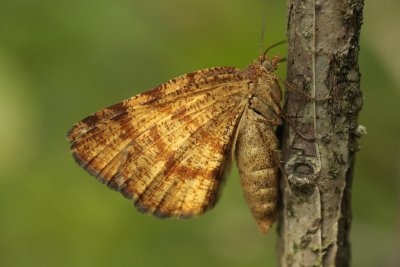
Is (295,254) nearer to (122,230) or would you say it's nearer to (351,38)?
(351,38)

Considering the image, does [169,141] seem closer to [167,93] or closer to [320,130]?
[167,93]

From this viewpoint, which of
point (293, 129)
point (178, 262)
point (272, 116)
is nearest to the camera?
point (293, 129)

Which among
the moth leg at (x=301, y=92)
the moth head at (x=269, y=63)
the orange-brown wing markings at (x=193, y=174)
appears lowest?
the orange-brown wing markings at (x=193, y=174)

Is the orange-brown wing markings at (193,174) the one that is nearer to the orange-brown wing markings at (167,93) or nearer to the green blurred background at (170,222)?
the orange-brown wing markings at (167,93)

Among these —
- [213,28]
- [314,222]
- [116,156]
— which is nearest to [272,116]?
[314,222]

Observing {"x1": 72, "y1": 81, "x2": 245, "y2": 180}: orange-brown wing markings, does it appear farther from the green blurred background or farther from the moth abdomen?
the green blurred background

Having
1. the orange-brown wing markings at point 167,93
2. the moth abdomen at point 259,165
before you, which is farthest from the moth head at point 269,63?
the moth abdomen at point 259,165

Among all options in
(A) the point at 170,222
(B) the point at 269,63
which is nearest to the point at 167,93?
(B) the point at 269,63
